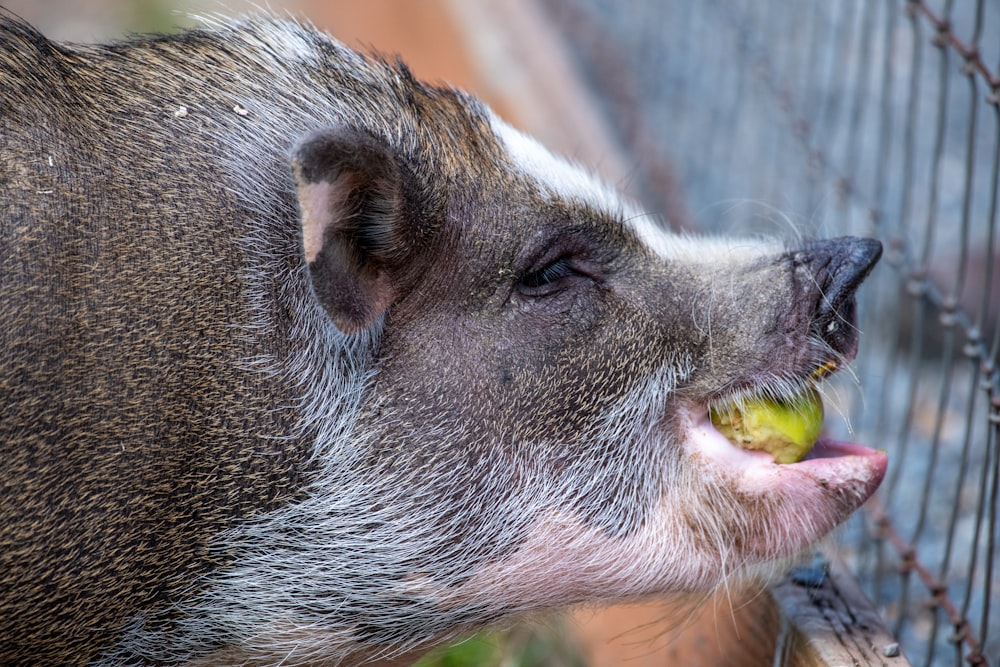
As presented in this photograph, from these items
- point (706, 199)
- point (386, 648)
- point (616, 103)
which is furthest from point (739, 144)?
point (386, 648)

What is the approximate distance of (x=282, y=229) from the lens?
2.33m

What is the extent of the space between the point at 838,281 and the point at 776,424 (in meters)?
0.33

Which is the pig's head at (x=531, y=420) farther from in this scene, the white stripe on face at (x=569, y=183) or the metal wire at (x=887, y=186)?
the metal wire at (x=887, y=186)

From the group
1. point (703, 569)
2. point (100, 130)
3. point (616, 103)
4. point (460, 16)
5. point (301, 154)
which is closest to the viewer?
point (301, 154)

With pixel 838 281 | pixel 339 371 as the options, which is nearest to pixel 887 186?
pixel 838 281

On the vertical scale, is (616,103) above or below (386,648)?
above

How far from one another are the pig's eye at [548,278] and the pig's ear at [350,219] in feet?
0.92

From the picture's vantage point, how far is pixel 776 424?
7.84ft

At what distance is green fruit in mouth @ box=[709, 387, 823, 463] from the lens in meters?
2.39

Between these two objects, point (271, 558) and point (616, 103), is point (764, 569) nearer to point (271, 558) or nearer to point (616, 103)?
point (271, 558)

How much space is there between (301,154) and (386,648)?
3.42 feet

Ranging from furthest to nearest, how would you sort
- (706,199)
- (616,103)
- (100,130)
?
(616,103) < (706,199) < (100,130)

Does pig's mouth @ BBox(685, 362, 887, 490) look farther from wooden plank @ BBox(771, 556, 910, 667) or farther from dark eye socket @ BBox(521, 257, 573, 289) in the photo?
dark eye socket @ BBox(521, 257, 573, 289)

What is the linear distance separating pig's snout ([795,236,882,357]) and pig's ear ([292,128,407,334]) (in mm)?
867
